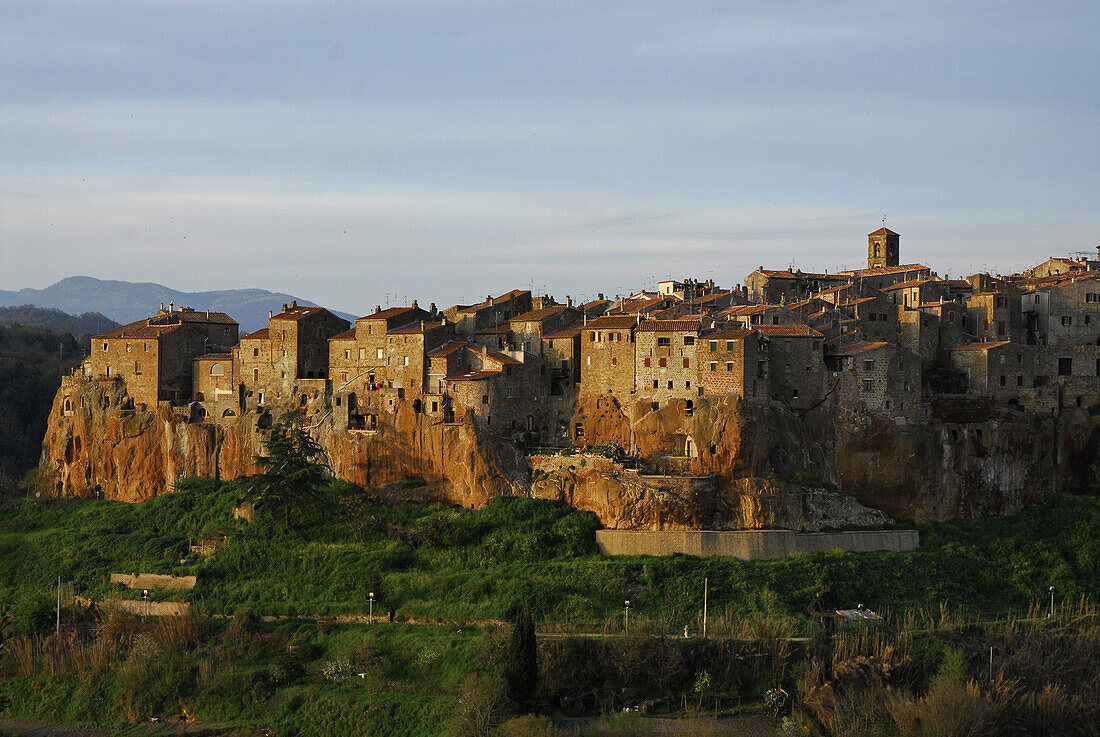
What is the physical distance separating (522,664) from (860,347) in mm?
23265

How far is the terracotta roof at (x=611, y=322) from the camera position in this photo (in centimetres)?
6475

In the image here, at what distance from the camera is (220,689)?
52375 mm

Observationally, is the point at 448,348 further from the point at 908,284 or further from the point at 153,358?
the point at 908,284

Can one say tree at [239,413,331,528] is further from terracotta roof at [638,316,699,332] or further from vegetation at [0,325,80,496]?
vegetation at [0,325,80,496]

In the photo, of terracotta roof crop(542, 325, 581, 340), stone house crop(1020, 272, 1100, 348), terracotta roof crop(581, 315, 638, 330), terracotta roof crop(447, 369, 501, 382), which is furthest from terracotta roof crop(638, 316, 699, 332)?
stone house crop(1020, 272, 1100, 348)

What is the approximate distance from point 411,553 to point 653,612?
11.8 m

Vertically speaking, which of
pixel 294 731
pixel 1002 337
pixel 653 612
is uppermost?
pixel 1002 337

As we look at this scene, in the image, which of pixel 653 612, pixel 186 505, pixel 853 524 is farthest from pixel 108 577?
pixel 853 524

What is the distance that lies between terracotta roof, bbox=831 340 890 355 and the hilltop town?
162 mm

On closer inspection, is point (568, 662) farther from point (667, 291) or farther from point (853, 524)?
point (667, 291)

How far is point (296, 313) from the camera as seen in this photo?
72000 millimetres

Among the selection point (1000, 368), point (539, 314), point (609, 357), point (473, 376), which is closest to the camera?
point (473, 376)

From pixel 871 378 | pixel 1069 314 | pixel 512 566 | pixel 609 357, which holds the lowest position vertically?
pixel 512 566

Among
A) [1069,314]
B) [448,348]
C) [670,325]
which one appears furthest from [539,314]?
[1069,314]
